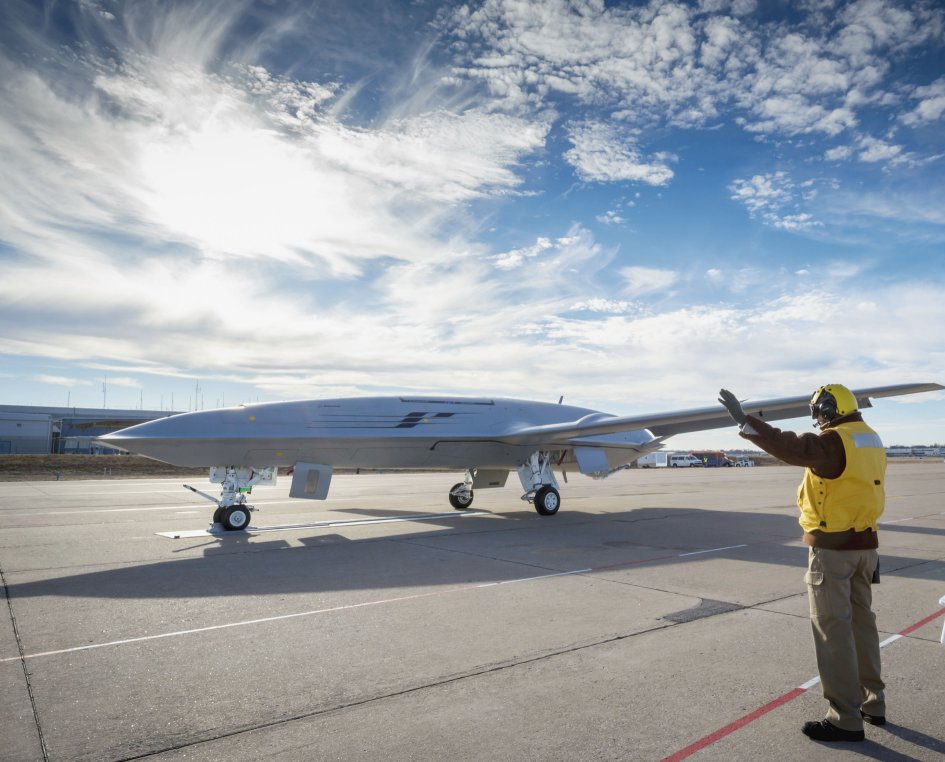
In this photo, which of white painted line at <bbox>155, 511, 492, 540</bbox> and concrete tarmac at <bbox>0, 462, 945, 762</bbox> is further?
white painted line at <bbox>155, 511, 492, 540</bbox>

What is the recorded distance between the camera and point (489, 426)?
61.3 feet

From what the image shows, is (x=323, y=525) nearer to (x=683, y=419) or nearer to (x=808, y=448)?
(x=683, y=419)

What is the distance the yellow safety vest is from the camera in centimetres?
445

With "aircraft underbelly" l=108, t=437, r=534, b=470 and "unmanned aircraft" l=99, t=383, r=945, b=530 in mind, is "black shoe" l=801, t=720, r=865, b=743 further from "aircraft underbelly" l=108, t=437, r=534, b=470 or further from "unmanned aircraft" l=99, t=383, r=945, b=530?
"aircraft underbelly" l=108, t=437, r=534, b=470

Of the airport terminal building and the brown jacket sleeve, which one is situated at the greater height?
the airport terminal building

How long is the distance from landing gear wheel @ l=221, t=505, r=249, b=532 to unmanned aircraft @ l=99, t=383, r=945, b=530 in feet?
0.07

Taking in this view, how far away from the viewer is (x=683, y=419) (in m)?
16.7

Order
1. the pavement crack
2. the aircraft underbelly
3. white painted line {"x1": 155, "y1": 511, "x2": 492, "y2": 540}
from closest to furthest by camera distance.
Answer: the pavement crack → white painted line {"x1": 155, "y1": 511, "x2": 492, "y2": 540} → the aircraft underbelly

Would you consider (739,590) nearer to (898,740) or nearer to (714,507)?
(898,740)

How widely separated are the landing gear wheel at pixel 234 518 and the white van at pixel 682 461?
213 feet

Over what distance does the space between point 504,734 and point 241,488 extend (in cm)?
1246

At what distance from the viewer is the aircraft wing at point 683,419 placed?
15.2m

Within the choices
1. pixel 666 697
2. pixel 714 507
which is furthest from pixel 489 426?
pixel 666 697

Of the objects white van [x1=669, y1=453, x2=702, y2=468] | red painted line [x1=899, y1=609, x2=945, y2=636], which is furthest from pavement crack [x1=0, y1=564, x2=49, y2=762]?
white van [x1=669, y1=453, x2=702, y2=468]
